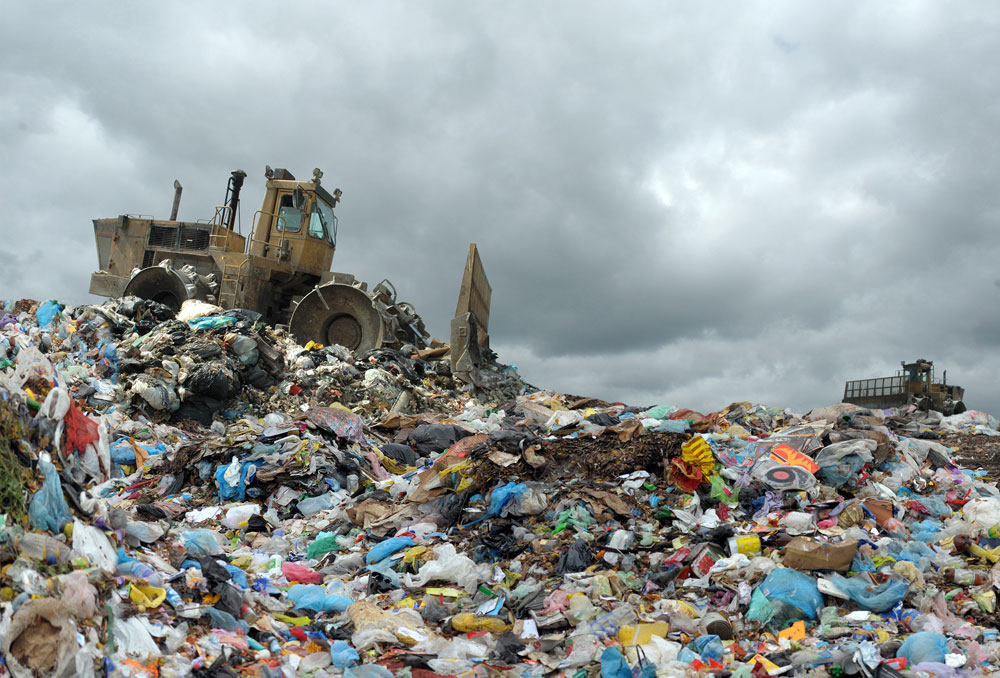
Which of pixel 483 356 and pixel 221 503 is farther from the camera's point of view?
pixel 483 356

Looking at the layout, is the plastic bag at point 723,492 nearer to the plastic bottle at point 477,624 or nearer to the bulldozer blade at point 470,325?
the plastic bottle at point 477,624

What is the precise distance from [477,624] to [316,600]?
1008 millimetres

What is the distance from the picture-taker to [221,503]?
6.65m

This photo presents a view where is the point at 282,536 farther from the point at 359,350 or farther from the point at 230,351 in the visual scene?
the point at 359,350

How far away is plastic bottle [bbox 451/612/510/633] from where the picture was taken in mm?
4102

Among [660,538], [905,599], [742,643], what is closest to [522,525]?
[660,538]

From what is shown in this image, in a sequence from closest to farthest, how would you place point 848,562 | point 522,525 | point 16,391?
1. point 16,391
2. point 848,562
3. point 522,525

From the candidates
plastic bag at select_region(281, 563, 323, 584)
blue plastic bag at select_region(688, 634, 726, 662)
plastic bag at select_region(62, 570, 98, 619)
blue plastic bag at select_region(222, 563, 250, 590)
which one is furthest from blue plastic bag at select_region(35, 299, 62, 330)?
blue plastic bag at select_region(688, 634, 726, 662)

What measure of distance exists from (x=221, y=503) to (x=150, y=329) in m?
4.90

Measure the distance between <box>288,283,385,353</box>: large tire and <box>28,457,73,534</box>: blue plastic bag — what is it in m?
8.28

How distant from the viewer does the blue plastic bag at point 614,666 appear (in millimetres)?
3543

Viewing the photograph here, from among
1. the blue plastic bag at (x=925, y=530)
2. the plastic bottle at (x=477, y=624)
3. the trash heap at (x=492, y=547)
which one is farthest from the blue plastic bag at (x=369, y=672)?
the blue plastic bag at (x=925, y=530)

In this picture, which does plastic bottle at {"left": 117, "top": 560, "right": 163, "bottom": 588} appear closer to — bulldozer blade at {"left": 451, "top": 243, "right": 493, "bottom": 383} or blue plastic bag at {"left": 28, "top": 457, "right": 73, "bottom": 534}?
blue plastic bag at {"left": 28, "top": 457, "right": 73, "bottom": 534}

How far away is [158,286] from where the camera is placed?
1253 centimetres
